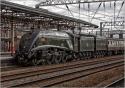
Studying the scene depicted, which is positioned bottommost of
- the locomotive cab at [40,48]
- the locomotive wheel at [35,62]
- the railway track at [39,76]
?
the railway track at [39,76]

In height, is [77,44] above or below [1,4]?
below

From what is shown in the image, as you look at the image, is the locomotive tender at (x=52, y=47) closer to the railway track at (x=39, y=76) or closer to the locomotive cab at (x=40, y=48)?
the locomotive cab at (x=40, y=48)

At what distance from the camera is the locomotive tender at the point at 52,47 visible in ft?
74.2

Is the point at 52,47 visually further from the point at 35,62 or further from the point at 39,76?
the point at 39,76

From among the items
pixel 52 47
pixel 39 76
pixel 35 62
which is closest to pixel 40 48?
pixel 35 62

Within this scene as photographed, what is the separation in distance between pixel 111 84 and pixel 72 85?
159cm

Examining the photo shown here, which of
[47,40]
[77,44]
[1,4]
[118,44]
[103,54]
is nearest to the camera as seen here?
[1,4]

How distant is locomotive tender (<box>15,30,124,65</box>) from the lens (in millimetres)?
22625

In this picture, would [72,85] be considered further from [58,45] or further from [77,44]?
[77,44]

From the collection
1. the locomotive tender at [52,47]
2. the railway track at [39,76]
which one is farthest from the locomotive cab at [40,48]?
the railway track at [39,76]

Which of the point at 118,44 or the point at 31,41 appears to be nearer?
the point at 31,41

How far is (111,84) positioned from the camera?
12.0 m

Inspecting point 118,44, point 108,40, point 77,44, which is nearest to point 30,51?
point 77,44

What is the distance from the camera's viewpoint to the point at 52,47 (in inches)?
952
